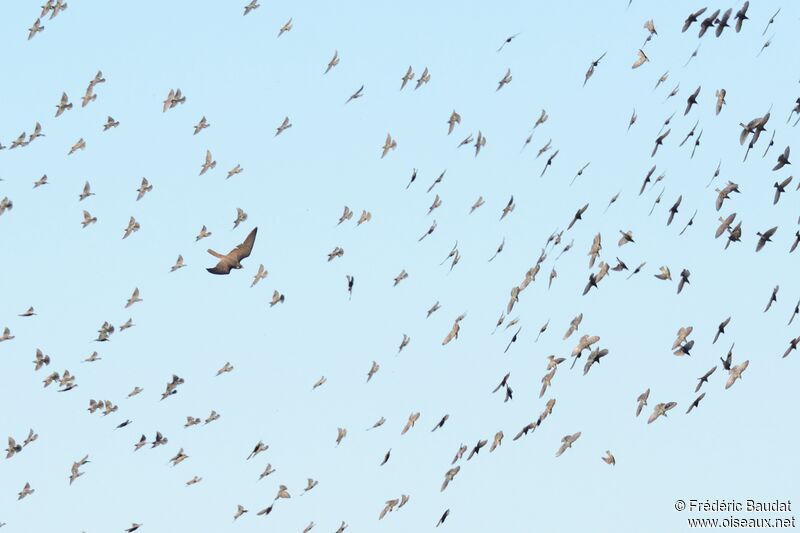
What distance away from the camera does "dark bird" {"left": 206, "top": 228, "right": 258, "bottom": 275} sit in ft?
258

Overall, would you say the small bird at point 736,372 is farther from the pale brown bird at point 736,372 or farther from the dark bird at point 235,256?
the dark bird at point 235,256

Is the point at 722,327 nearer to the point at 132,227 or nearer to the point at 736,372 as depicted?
the point at 736,372

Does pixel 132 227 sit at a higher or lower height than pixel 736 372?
higher

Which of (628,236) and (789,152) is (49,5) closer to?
(628,236)

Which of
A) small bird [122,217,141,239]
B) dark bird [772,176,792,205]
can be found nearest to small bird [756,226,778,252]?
dark bird [772,176,792,205]

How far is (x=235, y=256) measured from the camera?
79188 mm

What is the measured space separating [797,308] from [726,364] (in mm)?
3712

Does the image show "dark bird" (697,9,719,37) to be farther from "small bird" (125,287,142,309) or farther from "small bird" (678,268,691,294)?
"small bird" (125,287,142,309)

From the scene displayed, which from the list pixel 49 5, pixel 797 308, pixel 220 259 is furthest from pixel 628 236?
pixel 49 5

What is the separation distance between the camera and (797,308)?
78.6 meters

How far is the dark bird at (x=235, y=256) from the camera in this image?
78500 mm

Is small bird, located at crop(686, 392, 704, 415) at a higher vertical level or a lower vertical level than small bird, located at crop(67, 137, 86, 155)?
lower

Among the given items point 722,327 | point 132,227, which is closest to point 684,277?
point 722,327

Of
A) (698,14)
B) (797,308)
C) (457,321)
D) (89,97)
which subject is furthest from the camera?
(89,97)
